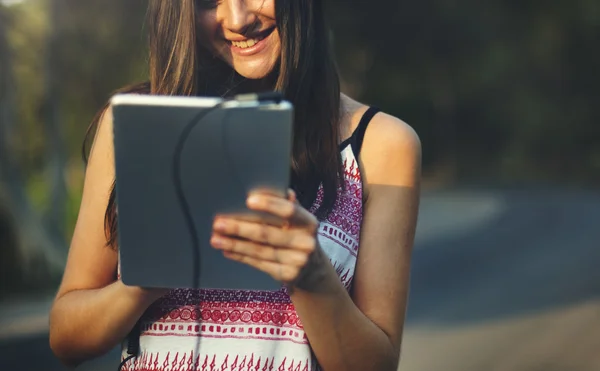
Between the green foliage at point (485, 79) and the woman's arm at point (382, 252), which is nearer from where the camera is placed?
the woman's arm at point (382, 252)

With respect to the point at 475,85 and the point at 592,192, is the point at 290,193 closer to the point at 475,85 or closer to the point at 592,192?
the point at 592,192

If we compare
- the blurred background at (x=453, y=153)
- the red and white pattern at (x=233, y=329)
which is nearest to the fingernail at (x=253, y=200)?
the red and white pattern at (x=233, y=329)

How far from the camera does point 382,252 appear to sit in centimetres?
174

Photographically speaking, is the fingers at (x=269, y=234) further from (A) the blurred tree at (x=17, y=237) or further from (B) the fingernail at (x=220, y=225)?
(A) the blurred tree at (x=17, y=237)

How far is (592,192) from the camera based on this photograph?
18844mm

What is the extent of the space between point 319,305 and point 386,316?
22cm

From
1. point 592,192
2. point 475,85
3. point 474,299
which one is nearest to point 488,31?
point 475,85

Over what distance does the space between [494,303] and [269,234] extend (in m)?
7.44

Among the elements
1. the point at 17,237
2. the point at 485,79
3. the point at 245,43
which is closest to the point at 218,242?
the point at 245,43

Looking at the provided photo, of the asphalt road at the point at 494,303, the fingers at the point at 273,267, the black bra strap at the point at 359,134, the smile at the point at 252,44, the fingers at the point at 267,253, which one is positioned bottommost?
the asphalt road at the point at 494,303

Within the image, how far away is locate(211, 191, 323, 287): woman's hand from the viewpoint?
139 cm

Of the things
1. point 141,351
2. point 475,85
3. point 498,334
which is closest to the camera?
point 141,351

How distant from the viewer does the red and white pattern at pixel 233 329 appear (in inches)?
67.0

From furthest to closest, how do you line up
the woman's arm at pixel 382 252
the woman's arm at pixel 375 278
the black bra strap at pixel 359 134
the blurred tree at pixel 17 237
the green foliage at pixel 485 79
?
the green foliage at pixel 485 79 → the blurred tree at pixel 17 237 → the black bra strap at pixel 359 134 → the woman's arm at pixel 382 252 → the woman's arm at pixel 375 278
